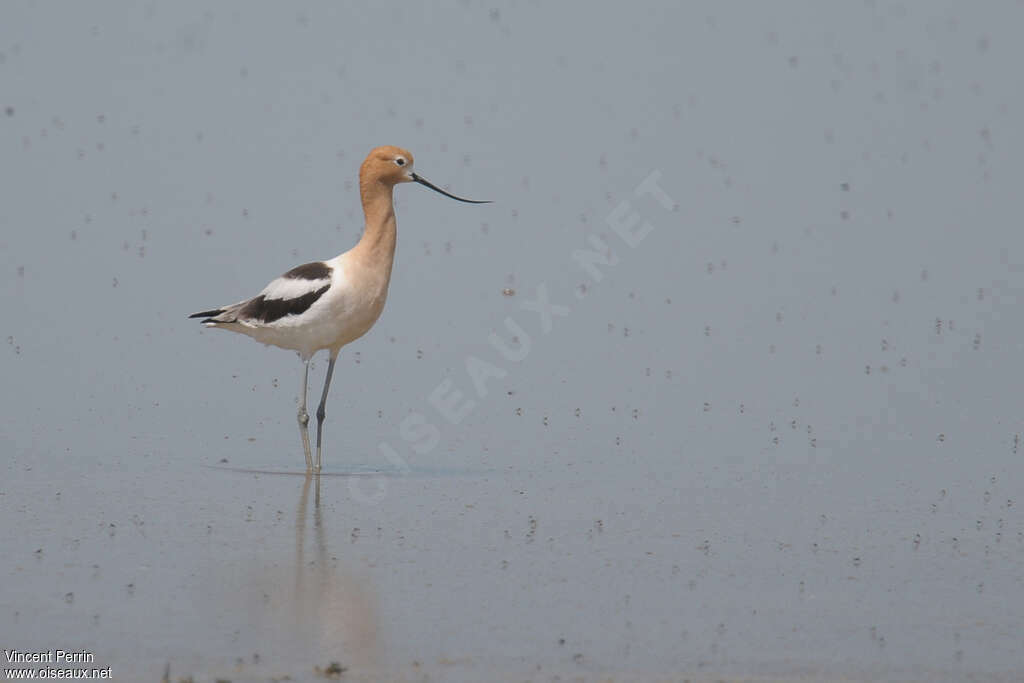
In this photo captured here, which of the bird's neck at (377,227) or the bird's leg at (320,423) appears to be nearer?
the bird's leg at (320,423)

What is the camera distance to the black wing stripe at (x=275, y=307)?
11953 millimetres

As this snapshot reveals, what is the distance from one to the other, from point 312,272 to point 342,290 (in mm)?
323

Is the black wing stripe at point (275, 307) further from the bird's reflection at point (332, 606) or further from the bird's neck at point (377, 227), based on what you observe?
the bird's reflection at point (332, 606)

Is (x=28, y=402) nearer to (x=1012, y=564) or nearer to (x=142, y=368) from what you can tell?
(x=142, y=368)

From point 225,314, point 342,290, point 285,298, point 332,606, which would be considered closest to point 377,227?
point 342,290

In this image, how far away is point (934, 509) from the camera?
1058 cm

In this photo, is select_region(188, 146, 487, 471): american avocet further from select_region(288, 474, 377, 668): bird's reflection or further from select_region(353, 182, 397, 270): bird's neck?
select_region(288, 474, 377, 668): bird's reflection

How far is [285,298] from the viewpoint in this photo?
12.1m

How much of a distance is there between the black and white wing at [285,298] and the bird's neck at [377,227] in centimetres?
29

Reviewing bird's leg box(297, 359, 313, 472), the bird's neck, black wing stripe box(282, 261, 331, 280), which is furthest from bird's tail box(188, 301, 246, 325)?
the bird's neck

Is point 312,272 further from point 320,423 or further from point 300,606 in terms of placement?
point 300,606

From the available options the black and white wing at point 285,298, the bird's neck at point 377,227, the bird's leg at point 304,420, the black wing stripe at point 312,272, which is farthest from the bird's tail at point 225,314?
the bird's neck at point 377,227

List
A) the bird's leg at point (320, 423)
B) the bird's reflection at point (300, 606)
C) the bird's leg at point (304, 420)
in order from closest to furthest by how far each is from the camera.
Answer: the bird's reflection at point (300, 606) < the bird's leg at point (320, 423) < the bird's leg at point (304, 420)

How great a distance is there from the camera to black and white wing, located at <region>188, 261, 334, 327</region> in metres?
12.0
